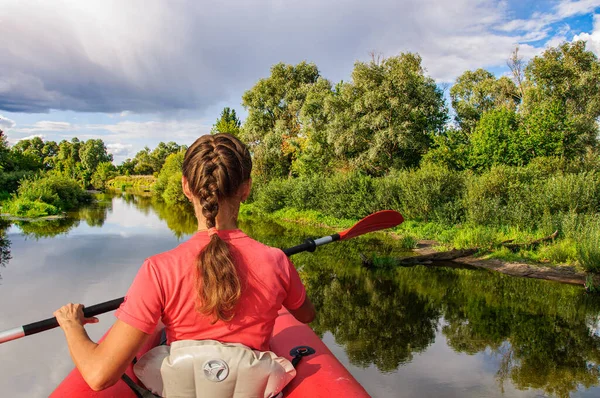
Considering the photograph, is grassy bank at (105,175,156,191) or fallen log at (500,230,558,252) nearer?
fallen log at (500,230,558,252)

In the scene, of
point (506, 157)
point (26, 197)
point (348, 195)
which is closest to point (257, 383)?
point (348, 195)

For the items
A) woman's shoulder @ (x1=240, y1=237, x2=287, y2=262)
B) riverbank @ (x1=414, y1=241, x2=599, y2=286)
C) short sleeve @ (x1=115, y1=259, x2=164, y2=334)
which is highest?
woman's shoulder @ (x1=240, y1=237, x2=287, y2=262)

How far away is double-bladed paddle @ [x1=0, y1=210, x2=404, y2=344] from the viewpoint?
6.70ft

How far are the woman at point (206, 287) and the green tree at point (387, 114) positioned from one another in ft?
53.2

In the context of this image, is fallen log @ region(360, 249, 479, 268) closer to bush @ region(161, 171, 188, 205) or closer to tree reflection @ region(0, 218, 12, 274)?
tree reflection @ region(0, 218, 12, 274)

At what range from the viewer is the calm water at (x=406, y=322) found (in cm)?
376

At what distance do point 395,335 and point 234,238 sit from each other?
377 centimetres

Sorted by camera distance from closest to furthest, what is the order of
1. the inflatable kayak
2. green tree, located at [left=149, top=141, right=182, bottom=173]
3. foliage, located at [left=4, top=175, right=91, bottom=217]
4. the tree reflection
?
the inflatable kayak < the tree reflection < foliage, located at [left=4, top=175, right=91, bottom=217] < green tree, located at [left=149, top=141, right=182, bottom=173]

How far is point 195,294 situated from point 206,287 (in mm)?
73

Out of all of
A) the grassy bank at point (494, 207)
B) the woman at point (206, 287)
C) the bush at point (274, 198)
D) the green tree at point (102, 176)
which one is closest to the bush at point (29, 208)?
the bush at point (274, 198)

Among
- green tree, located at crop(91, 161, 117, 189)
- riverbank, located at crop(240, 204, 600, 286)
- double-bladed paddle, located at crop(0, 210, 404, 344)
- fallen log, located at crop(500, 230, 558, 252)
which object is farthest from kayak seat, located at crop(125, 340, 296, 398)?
green tree, located at crop(91, 161, 117, 189)

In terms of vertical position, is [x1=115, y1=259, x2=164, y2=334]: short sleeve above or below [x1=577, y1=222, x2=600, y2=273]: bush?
above

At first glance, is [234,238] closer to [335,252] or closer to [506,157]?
[335,252]

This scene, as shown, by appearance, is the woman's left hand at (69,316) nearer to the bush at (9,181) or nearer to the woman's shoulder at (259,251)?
the woman's shoulder at (259,251)
